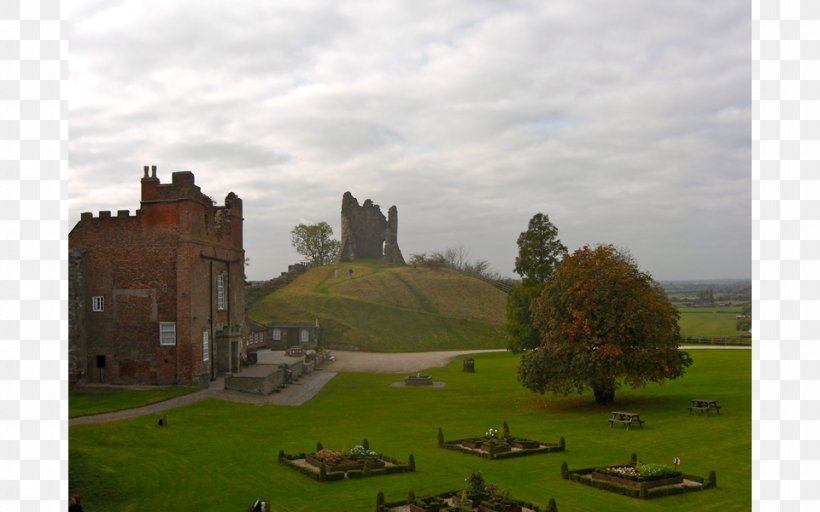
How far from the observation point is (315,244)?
143375 mm

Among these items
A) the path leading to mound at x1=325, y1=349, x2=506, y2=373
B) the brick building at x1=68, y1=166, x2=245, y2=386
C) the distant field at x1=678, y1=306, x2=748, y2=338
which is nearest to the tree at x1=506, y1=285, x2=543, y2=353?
the path leading to mound at x1=325, y1=349, x2=506, y2=373

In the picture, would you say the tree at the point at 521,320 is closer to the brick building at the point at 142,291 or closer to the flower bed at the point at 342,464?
the brick building at the point at 142,291

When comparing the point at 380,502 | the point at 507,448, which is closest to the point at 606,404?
the point at 507,448

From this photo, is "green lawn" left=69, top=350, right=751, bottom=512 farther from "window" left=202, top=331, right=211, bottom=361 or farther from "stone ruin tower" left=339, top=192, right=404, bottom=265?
"stone ruin tower" left=339, top=192, right=404, bottom=265

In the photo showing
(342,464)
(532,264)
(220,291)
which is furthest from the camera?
(532,264)

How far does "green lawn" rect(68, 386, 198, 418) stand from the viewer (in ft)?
124

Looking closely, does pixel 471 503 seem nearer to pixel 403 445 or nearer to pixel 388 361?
pixel 403 445

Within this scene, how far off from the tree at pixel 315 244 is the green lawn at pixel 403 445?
97200mm

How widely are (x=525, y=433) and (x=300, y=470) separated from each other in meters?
10.9

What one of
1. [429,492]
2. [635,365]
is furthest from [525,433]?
[429,492]

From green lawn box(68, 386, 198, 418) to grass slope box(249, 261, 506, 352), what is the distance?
123 ft

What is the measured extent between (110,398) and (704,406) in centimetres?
3235

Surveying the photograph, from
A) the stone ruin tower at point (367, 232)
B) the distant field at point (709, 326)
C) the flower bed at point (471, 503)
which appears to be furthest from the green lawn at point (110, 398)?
the stone ruin tower at point (367, 232)

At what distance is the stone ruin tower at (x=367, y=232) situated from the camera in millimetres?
131375
